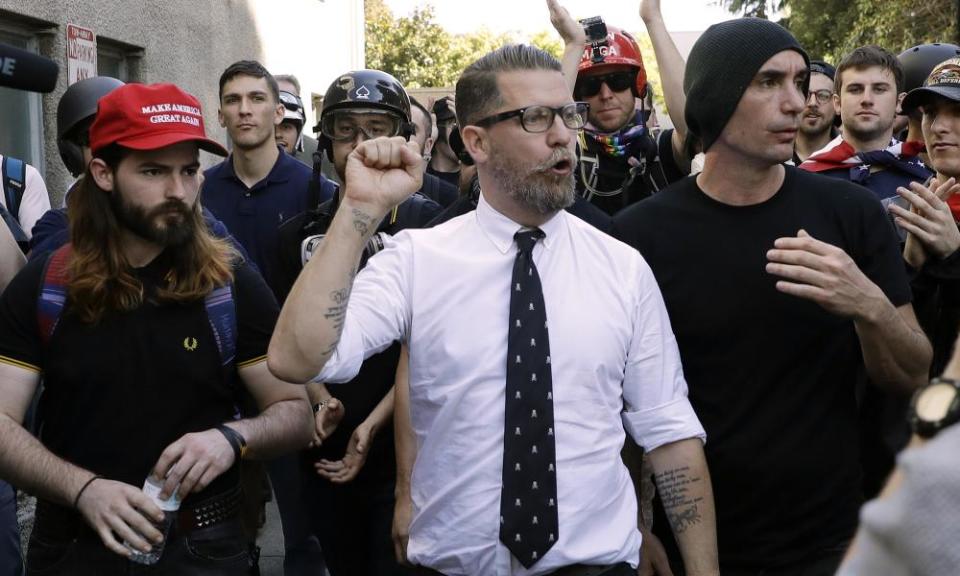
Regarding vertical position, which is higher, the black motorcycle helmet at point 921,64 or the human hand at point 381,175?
the black motorcycle helmet at point 921,64

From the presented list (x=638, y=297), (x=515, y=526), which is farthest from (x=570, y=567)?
(x=638, y=297)

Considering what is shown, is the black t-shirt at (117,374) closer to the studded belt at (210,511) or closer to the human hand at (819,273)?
the studded belt at (210,511)

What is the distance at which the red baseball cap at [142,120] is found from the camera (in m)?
3.61

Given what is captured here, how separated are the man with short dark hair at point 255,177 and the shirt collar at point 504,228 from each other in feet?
7.78

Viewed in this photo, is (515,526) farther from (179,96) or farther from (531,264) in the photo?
(179,96)

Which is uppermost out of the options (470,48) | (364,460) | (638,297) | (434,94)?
(470,48)

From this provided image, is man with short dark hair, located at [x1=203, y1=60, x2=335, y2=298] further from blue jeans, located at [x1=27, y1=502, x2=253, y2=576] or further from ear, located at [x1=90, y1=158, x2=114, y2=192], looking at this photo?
blue jeans, located at [x1=27, y1=502, x2=253, y2=576]

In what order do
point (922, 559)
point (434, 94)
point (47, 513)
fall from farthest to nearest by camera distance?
point (434, 94)
point (47, 513)
point (922, 559)

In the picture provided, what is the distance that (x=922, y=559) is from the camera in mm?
1007

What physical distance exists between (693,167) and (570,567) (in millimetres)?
2447

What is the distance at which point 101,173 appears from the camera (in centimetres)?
370

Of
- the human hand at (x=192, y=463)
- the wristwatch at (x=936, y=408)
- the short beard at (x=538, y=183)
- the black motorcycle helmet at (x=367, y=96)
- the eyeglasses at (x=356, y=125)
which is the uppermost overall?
the black motorcycle helmet at (x=367, y=96)

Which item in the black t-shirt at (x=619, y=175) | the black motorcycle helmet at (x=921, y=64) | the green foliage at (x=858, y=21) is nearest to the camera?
the black t-shirt at (x=619, y=175)

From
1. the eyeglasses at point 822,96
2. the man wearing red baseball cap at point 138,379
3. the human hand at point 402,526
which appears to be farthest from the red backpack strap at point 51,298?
the eyeglasses at point 822,96
